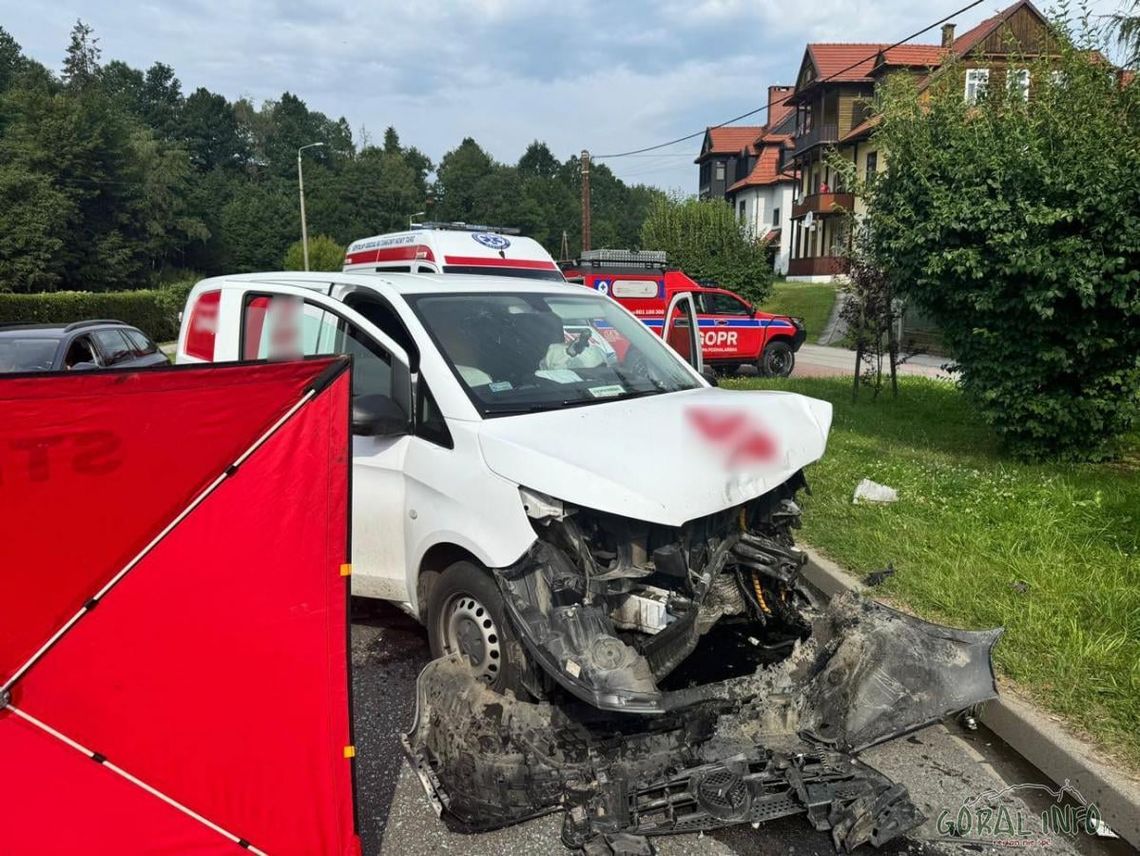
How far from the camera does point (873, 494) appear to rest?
6859 mm

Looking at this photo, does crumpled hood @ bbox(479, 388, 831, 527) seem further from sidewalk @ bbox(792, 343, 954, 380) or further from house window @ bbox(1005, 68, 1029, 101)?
sidewalk @ bbox(792, 343, 954, 380)

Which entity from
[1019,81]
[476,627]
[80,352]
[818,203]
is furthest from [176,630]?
[818,203]

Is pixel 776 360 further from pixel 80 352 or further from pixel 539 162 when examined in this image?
pixel 539 162

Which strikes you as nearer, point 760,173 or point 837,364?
point 837,364

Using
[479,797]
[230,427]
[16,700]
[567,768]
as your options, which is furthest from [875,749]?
[16,700]

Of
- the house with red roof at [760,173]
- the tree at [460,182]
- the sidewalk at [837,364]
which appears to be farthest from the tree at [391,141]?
the sidewalk at [837,364]

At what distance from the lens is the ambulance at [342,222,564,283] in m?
10.7

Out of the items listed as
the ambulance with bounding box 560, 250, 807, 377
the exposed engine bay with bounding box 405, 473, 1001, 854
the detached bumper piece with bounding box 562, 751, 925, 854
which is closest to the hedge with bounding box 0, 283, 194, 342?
the ambulance with bounding box 560, 250, 807, 377

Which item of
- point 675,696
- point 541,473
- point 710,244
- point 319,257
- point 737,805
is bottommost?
point 737,805

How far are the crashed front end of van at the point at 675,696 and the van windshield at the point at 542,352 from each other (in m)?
0.87

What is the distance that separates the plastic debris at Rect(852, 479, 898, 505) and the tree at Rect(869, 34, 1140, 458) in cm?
218

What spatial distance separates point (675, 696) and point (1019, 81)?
826 centimetres

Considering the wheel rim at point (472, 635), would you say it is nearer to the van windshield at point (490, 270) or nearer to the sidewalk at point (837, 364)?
the van windshield at point (490, 270)

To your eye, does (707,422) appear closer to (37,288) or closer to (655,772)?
(655,772)
